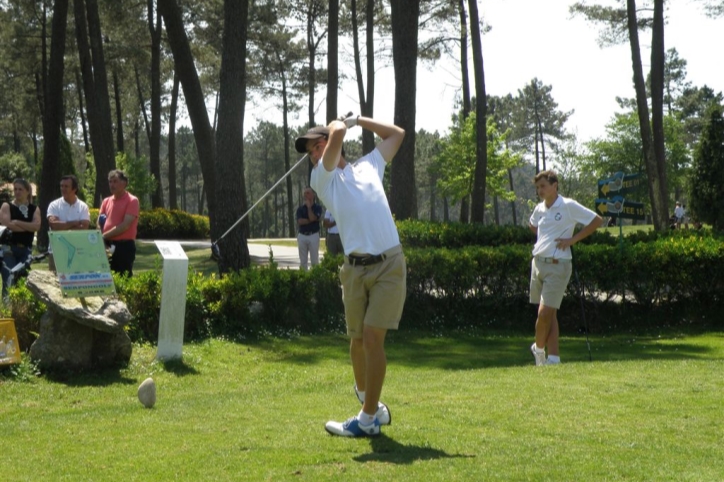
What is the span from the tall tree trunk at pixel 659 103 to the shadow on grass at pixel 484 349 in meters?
10.5

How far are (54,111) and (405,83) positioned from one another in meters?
10.6

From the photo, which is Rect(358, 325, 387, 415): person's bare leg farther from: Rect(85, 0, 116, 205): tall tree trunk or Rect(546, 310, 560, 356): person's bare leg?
Rect(85, 0, 116, 205): tall tree trunk

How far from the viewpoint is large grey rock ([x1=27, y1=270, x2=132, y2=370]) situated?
29.9 feet

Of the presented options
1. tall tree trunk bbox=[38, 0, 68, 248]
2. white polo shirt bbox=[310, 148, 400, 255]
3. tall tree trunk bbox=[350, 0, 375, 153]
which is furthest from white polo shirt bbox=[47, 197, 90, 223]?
tall tree trunk bbox=[350, 0, 375, 153]

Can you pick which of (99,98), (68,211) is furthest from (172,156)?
(68,211)

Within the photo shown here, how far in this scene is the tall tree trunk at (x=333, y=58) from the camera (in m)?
26.1

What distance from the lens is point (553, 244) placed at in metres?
9.65

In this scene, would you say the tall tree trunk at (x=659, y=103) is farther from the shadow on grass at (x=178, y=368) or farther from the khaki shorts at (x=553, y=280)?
the shadow on grass at (x=178, y=368)

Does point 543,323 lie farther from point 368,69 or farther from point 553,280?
point 368,69

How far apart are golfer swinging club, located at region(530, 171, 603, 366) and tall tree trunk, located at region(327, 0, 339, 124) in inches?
677

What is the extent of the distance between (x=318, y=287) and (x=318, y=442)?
7.36m

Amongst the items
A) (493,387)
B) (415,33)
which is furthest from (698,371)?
(415,33)

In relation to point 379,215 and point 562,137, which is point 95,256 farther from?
point 562,137

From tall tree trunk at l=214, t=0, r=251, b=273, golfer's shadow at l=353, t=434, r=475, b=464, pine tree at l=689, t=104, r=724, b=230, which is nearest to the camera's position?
golfer's shadow at l=353, t=434, r=475, b=464
